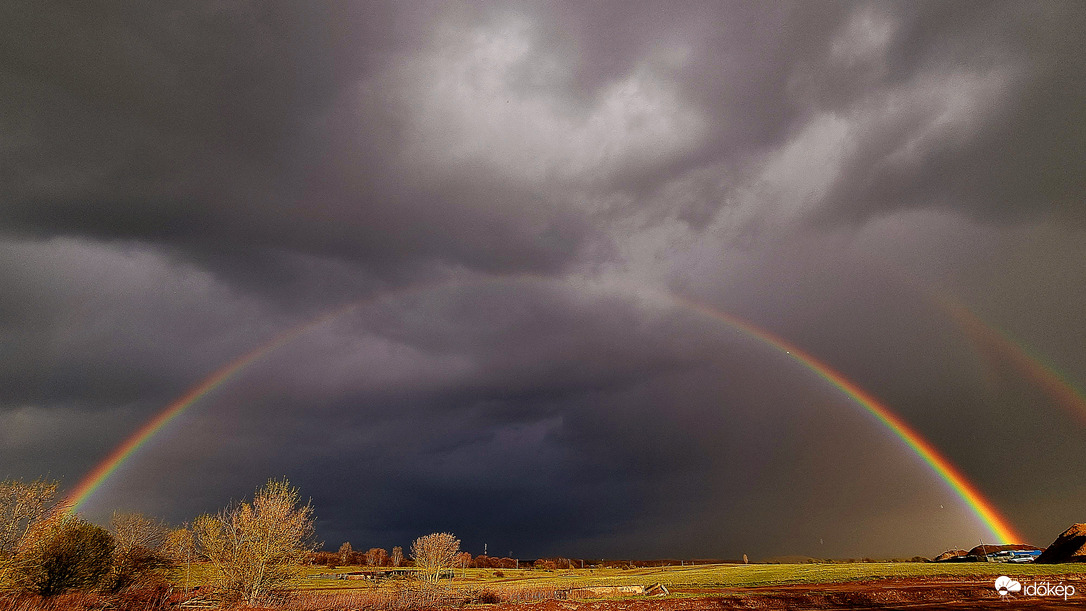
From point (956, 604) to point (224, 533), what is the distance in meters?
77.5

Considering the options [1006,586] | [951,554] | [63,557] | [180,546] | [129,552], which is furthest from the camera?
[951,554]

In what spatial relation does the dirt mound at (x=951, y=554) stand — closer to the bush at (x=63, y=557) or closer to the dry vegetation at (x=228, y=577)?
the dry vegetation at (x=228, y=577)

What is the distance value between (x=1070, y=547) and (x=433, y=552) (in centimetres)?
11496

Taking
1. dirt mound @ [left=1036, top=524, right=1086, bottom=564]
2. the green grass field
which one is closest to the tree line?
the green grass field

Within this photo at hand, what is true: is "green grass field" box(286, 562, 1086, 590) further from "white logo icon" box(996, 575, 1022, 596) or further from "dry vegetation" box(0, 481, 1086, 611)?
"white logo icon" box(996, 575, 1022, 596)

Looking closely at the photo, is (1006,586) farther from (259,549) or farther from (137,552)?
(137,552)

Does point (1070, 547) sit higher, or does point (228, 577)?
point (228, 577)

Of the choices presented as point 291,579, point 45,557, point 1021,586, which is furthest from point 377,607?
point 1021,586

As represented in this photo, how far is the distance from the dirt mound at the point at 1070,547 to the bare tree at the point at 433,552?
10619 centimetres

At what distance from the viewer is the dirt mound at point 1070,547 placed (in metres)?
91.5

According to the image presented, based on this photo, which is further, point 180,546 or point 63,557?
point 180,546

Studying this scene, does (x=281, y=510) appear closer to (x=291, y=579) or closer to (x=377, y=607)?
(x=291, y=579)

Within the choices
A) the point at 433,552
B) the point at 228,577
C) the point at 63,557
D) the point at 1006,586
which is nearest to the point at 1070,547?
the point at 1006,586

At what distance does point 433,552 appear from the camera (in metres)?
97.8
